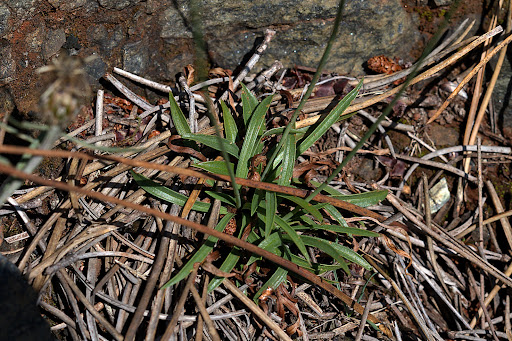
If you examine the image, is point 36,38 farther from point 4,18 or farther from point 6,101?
point 6,101

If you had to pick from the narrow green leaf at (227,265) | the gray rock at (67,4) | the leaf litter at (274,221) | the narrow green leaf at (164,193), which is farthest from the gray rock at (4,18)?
the narrow green leaf at (227,265)

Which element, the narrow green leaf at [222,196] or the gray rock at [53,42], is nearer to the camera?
the narrow green leaf at [222,196]

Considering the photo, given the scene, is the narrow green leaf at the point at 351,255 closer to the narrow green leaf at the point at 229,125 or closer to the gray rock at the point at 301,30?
the narrow green leaf at the point at 229,125

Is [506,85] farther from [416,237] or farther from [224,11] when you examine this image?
[224,11]

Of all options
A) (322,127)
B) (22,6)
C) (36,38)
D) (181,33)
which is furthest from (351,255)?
(22,6)

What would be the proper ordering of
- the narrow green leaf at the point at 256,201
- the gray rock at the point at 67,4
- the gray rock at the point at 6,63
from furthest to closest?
the gray rock at the point at 67,4, the gray rock at the point at 6,63, the narrow green leaf at the point at 256,201
